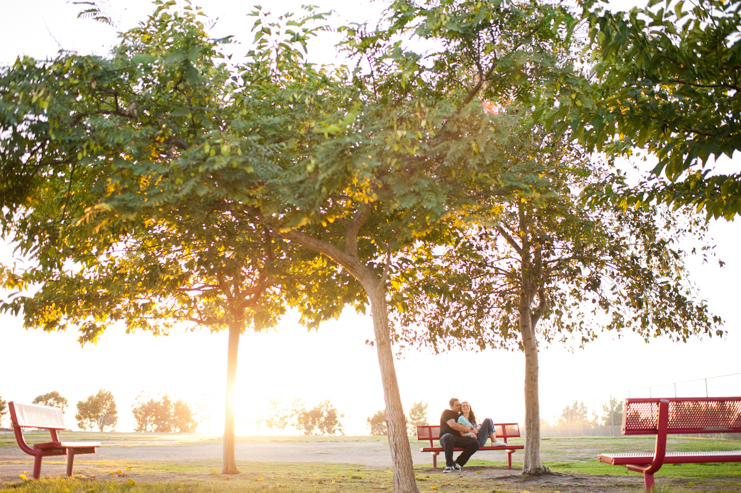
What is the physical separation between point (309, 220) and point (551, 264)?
7491mm

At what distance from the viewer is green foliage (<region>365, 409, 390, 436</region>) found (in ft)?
168

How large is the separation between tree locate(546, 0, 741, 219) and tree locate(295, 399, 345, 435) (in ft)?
219

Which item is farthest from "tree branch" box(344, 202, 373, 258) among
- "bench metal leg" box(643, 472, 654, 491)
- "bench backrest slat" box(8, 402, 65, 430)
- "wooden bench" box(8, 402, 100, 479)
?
"bench backrest slat" box(8, 402, 65, 430)

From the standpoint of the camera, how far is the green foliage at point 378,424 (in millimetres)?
51112

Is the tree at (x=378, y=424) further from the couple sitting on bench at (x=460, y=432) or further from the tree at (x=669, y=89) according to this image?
the tree at (x=669, y=89)

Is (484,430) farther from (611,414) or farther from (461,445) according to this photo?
(611,414)

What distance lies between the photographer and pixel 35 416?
9.05 meters

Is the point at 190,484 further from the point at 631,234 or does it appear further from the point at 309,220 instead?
the point at 631,234

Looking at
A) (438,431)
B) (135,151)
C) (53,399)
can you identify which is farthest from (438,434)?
(53,399)

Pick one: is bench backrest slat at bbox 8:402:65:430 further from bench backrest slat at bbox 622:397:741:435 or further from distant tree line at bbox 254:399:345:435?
distant tree line at bbox 254:399:345:435

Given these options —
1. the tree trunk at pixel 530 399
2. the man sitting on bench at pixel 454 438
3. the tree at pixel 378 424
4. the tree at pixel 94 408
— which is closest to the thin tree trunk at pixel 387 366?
the man sitting on bench at pixel 454 438

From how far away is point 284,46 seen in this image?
7949 millimetres

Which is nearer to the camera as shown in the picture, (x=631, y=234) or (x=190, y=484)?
(x=190, y=484)

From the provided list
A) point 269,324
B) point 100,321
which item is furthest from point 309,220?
point 100,321
